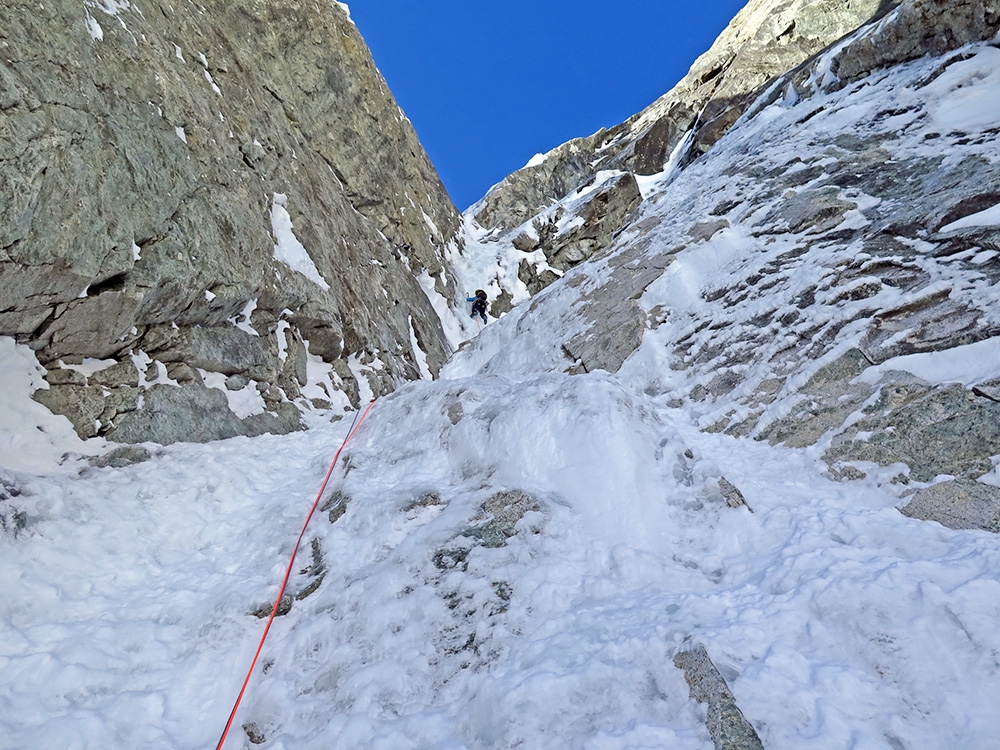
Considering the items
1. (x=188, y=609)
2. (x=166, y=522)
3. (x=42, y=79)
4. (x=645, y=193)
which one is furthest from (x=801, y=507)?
(x=645, y=193)

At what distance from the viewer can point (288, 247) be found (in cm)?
1198

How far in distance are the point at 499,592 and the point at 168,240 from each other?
765 centimetres

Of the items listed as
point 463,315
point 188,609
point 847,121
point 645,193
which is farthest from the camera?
point 645,193

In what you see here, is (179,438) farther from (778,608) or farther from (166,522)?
(778,608)

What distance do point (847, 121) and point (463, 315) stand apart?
14478mm

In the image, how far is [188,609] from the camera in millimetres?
4988

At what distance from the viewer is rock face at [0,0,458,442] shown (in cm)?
683

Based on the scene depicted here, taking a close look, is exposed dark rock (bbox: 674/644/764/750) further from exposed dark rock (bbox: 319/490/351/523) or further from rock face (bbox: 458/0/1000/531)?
exposed dark rock (bbox: 319/490/351/523)

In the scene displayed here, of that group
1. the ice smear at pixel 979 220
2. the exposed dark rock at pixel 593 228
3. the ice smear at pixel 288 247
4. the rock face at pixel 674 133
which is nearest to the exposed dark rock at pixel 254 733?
the ice smear at pixel 288 247

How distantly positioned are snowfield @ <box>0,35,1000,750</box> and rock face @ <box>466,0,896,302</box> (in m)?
19.0

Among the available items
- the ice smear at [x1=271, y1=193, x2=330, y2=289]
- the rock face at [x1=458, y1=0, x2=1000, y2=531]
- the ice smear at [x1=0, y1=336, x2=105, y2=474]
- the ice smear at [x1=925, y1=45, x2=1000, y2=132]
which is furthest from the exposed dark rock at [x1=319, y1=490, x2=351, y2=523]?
the ice smear at [x1=925, y1=45, x2=1000, y2=132]

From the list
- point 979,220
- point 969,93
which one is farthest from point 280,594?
point 969,93

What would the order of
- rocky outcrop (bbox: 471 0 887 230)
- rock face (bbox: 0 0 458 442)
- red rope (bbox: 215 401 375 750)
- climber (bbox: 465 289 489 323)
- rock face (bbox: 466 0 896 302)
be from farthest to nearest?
rocky outcrop (bbox: 471 0 887 230)
rock face (bbox: 466 0 896 302)
climber (bbox: 465 289 489 323)
rock face (bbox: 0 0 458 442)
red rope (bbox: 215 401 375 750)

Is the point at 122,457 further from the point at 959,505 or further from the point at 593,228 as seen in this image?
the point at 593,228
